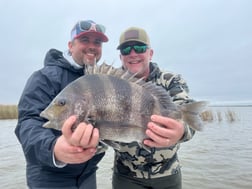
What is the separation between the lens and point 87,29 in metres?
2.63

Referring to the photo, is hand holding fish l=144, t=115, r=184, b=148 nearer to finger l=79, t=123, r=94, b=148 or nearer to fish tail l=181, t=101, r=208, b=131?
fish tail l=181, t=101, r=208, b=131

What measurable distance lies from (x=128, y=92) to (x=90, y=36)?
90 centimetres

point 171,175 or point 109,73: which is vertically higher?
point 109,73

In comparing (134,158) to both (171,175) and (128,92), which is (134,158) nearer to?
(171,175)

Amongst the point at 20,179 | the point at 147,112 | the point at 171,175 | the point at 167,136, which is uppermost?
the point at 147,112

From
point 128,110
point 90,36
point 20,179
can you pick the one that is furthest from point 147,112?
point 20,179

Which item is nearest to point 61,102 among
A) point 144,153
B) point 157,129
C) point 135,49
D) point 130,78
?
point 130,78

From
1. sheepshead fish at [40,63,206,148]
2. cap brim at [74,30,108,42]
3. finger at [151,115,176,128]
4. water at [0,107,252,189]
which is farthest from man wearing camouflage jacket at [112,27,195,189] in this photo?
water at [0,107,252,189]

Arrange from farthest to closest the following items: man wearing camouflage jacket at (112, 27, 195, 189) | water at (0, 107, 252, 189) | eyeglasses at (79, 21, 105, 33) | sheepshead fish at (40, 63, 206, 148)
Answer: water at (0, 107, 252, 189) → man wearing camouflage jacket at (112, 27, 195, 189) → eyeglasses at (79, 21, 105, 33) → sheepshead fish at (40, 63, 206, 148)

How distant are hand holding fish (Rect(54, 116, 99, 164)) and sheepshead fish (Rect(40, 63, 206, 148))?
75 millimetres

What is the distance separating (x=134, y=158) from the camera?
3.14 metres

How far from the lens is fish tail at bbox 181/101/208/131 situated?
82.1 inches

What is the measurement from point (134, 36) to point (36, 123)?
1782 millimetres

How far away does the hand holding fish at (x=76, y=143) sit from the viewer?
1.73 m
